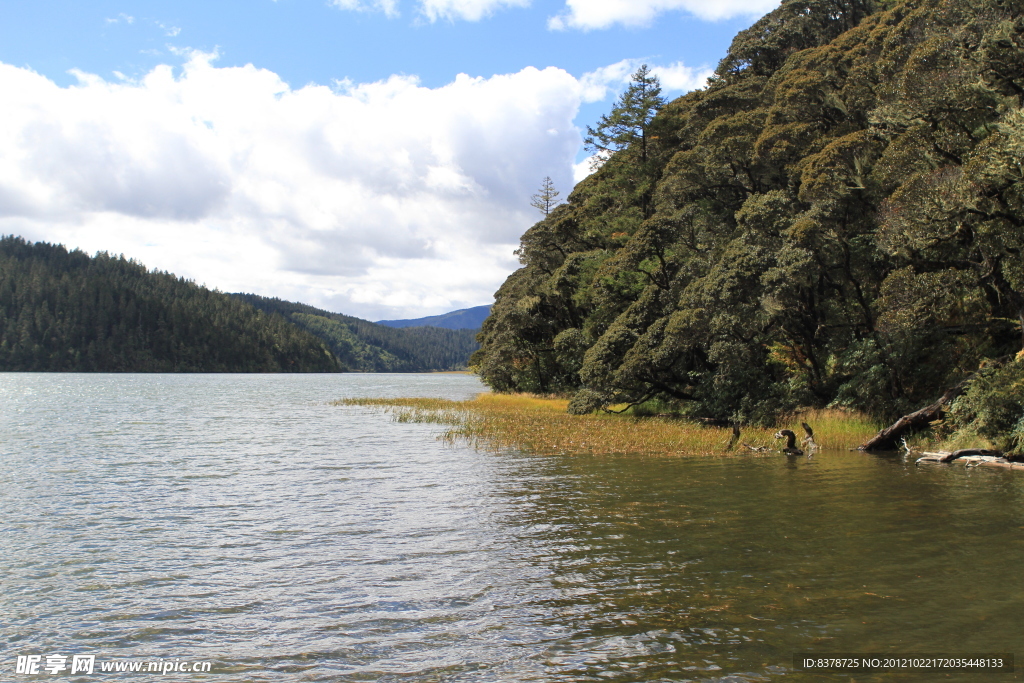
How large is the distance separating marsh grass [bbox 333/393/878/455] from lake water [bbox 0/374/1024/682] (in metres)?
5.04

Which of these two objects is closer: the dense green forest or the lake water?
the lake water

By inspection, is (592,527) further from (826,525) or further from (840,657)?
(840,657)

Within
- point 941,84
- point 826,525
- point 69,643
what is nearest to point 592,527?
point 826,525

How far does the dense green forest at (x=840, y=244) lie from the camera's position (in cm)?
2342

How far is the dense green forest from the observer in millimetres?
23422

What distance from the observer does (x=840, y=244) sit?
3017 cm

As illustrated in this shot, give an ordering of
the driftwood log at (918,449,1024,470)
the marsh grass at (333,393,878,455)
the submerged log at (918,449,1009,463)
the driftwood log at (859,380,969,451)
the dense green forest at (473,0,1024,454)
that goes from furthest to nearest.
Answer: the marsh grass at (333,393,878,455), the driftwood log at (859,380,969,451), the dense green forest at (473,0,1024,454), the submerged log at (918,449,1009,463), the driftwood log at (918,449,1024,470)

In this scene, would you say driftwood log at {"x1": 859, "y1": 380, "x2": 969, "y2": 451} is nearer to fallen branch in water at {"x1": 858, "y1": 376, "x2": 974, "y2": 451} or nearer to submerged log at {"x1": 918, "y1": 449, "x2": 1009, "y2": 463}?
fallen branch in water at {"x1": 858, "y1": 376, "x2": 974, "y2": 451}

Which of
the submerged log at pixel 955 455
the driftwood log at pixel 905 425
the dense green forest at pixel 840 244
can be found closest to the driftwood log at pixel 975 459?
the submerged log at pixel 955 455

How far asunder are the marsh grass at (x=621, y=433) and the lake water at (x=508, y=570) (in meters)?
5.04

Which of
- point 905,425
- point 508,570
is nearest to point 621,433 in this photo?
point 905,425

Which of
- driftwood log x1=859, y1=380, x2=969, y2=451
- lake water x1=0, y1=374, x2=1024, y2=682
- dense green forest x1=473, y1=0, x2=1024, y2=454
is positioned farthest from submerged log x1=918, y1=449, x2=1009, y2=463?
driftwood log x1=859, y1=380, x2=969, y2=451

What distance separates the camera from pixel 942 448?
24641 millimetres

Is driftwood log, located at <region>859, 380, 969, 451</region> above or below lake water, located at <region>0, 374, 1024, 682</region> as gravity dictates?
above
